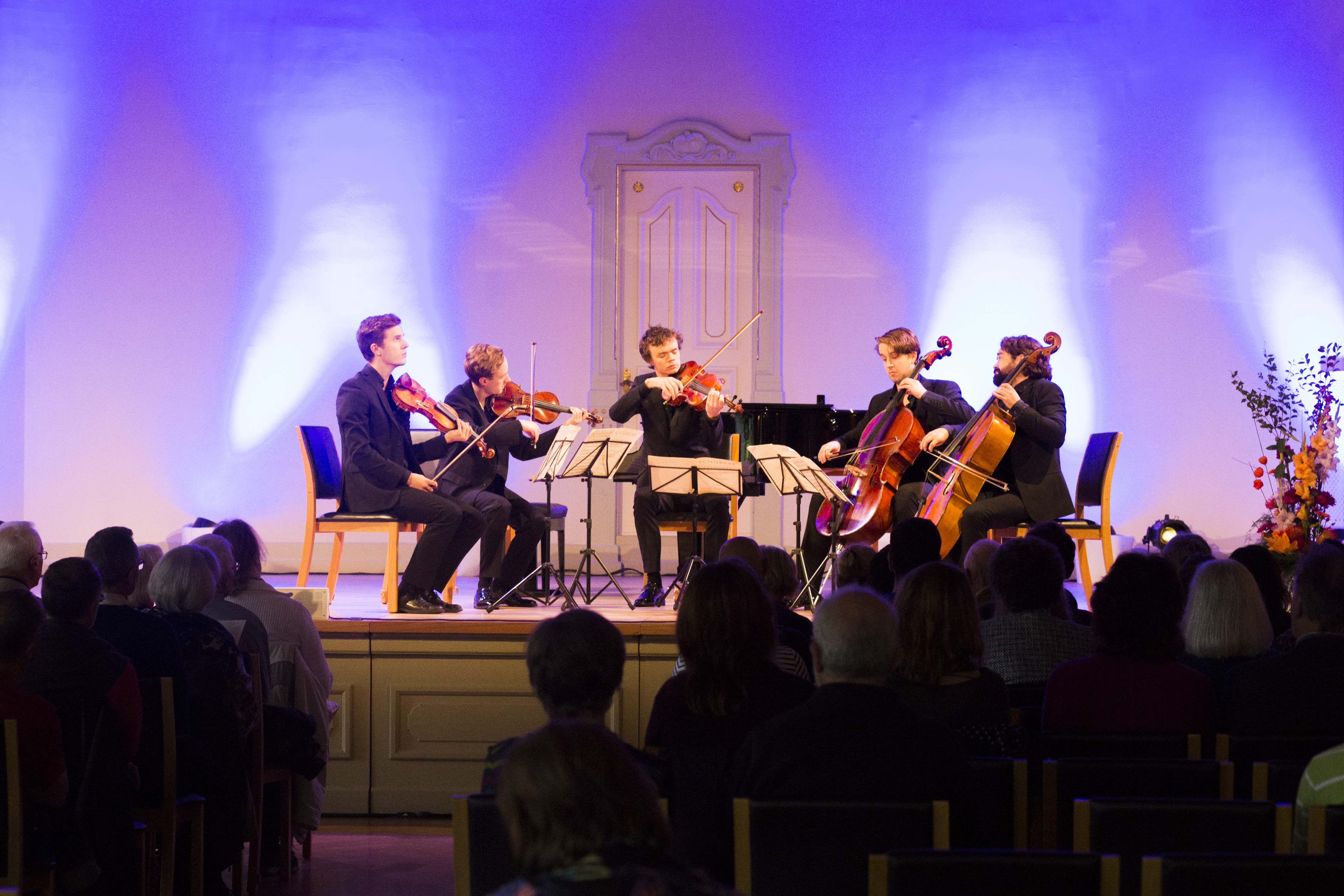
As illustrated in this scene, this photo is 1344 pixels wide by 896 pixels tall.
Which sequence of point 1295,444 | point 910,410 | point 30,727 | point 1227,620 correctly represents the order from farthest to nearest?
point 1295,444 → point 910,410 → point 1227,620 → point 30,727

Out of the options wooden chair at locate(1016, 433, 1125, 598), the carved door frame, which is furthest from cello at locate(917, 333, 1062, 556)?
the carved door frame

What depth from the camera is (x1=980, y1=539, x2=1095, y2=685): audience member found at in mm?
2809

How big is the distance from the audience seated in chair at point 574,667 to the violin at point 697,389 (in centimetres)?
338

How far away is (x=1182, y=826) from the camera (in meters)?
1.72

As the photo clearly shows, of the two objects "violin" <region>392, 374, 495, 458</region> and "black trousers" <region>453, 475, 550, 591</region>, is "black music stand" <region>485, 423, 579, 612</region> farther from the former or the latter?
"violin" <region>392, 374, 495, 458</region>

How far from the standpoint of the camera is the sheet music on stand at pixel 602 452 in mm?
4793

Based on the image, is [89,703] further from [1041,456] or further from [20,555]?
[1041,456]

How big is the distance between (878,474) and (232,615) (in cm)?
296

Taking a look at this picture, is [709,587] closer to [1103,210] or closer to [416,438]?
[416,438]

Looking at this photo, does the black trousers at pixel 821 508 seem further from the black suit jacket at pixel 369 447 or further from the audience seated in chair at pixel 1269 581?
the audience seated in chair at pixel 1269 581

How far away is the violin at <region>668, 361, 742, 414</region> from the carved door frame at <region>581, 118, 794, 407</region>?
168cm

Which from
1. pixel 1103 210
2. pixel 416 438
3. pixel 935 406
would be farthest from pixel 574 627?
pixel 1103 210

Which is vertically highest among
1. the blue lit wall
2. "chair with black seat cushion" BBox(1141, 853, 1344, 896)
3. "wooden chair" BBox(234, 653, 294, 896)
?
the blue lit wall

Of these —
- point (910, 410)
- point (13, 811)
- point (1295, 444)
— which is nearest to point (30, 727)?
point (13, 811)
